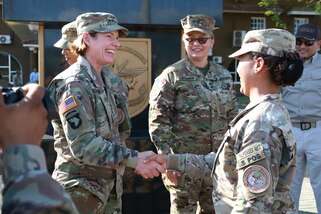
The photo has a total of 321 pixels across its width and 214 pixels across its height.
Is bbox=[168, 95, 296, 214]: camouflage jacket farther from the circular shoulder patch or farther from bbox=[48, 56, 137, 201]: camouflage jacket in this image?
bbox=[48, 56, 137, 201]: camouflage jacket

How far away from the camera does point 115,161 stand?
3152 millimetres

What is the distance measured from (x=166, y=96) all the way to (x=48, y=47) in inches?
67.7

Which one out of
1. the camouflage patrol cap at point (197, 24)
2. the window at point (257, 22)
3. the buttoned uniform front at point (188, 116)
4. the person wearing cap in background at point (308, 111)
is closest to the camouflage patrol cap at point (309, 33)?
the person wearing cap in background at point (308, 111)

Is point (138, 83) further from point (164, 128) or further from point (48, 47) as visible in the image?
point (164, 128)

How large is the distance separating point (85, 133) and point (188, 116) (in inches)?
63.9

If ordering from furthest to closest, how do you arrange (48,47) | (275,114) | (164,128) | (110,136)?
(48,47) < (164,128) < (110,136) < (275,114)

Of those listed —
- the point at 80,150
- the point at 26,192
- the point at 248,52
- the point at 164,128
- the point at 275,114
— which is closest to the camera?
the point at 26,192

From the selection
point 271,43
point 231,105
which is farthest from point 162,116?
point 271,43

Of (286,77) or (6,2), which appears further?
(6,2)

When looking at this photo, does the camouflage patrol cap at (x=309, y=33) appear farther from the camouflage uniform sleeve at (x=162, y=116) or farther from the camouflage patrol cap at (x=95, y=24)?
the camouflage patrol cap at (x=95, y=24)

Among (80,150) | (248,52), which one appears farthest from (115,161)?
(248,52)

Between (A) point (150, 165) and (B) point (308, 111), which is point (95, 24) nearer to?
(A) point (150, 165)

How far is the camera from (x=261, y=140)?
7.97 ft

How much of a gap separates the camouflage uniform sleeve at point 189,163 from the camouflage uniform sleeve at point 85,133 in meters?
0.32
